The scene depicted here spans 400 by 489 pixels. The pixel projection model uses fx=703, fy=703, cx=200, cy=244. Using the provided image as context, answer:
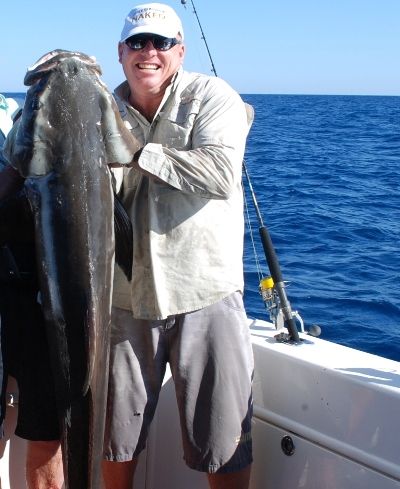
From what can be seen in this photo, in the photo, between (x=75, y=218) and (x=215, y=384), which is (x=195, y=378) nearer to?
(x=215, y=384)

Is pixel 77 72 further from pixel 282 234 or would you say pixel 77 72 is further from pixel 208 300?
pixel 282 234

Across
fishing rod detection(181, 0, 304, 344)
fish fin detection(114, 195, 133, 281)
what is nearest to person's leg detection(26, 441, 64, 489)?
fish fin detection(114, 195, 133, 281)

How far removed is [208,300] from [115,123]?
85 centimetres

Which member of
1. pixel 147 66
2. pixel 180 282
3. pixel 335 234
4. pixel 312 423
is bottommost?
pixel 335 234

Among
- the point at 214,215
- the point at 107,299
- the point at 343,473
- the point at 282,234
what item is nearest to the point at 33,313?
the point at 107,299

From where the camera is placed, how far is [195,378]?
9.90ft

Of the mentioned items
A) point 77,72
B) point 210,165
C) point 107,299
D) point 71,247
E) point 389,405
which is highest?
point 77,72

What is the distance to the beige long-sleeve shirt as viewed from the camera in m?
2.87

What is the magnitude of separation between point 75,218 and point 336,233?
905 centimetres

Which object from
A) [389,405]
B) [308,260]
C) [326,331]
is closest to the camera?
[389,405]

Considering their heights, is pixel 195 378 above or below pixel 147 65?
below

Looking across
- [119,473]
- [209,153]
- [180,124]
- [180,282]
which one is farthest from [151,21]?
[119,473]

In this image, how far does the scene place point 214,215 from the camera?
294cm

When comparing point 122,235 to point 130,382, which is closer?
point 122,235
